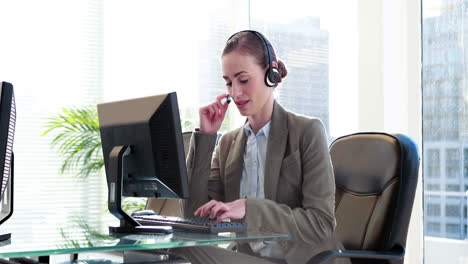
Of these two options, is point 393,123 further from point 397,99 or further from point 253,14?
point 253,14

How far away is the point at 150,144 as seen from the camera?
194cm

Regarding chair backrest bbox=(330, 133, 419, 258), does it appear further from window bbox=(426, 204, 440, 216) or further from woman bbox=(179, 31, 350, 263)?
window bbox=(426, 204, 440, 216)

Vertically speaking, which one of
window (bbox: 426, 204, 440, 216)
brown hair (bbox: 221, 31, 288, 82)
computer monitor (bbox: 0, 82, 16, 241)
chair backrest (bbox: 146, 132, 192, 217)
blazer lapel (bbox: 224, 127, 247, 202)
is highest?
brown hair (bbox: 221, 31, 288, 82)

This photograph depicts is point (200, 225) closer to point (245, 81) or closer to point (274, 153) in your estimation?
point (274, 153)

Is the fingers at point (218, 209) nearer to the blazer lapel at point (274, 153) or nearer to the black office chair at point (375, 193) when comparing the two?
the blazer lapel at point (274, 153)

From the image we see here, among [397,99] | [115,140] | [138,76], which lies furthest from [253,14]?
[115,140]

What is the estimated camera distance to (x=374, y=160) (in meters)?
2.38

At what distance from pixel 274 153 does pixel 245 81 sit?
28 centimetres

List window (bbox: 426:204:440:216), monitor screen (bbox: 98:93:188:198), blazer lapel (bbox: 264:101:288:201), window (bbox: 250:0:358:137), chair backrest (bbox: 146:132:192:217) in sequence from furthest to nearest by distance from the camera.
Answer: window (bbox: 250:0:358:137)
window (bbox: 426:204:440:216)
chair backrest (bbox: 146:132:192:217)
blazer lapel (bbox: 264:101:288:201)
monitor screen (bbox: 98:93:188:198)

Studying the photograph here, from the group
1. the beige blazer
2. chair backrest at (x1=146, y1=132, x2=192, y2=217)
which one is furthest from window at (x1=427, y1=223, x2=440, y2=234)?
the beige blazer

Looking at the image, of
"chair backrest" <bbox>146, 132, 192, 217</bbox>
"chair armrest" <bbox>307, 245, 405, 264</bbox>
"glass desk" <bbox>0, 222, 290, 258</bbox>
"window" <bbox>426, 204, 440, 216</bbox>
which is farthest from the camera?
"window" <bbox>426, 204, 440, 216</bbox>

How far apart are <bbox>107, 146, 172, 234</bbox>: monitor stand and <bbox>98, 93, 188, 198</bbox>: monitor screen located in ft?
0.19

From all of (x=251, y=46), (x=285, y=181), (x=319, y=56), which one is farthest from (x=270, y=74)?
(x=319, y=56)

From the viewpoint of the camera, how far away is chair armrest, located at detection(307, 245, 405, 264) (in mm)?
2029
